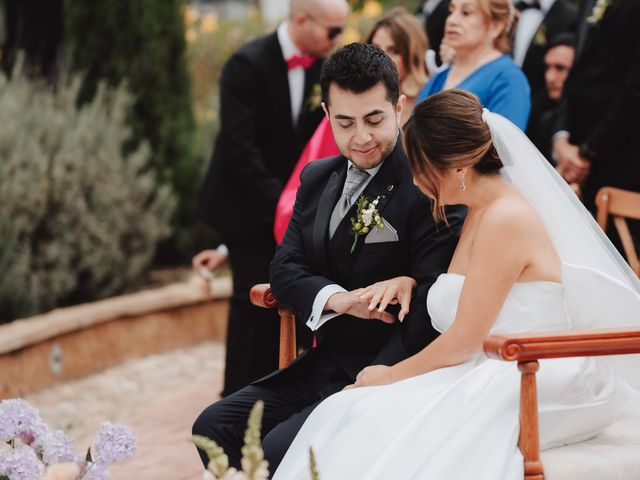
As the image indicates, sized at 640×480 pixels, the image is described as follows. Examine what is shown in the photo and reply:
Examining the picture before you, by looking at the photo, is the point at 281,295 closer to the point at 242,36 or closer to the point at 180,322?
the point at 180,322

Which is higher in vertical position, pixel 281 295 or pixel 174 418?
pixel 281 295

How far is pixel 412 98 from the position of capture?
16.1 feet

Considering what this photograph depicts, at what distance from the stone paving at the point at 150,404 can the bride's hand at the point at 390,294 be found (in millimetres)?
1541

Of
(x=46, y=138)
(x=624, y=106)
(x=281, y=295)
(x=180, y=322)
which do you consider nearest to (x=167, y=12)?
(x=46, y=138)

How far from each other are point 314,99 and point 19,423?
2.82 m

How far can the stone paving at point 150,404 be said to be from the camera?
4.70 meters

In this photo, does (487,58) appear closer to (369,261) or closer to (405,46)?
(405,46)

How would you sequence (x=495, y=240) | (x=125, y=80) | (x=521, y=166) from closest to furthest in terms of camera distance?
(x=495, y=240), (x=521, y=166), (x=125, y=80)

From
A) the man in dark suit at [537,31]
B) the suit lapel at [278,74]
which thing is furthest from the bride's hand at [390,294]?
the man in dark suit at [537,31]

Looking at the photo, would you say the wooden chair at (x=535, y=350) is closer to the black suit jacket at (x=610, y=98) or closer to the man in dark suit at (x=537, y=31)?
the black suit jacket at (x=610, y=98)

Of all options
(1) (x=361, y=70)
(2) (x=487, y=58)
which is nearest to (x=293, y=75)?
(2) (x=487, y=58)

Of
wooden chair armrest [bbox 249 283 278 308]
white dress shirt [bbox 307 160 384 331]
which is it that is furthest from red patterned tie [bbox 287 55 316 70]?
white dress shirt [bbox 307 160 384 331]

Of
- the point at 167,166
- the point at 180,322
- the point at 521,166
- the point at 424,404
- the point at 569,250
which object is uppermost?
the point at 521,166

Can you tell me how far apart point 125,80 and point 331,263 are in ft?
15.0
